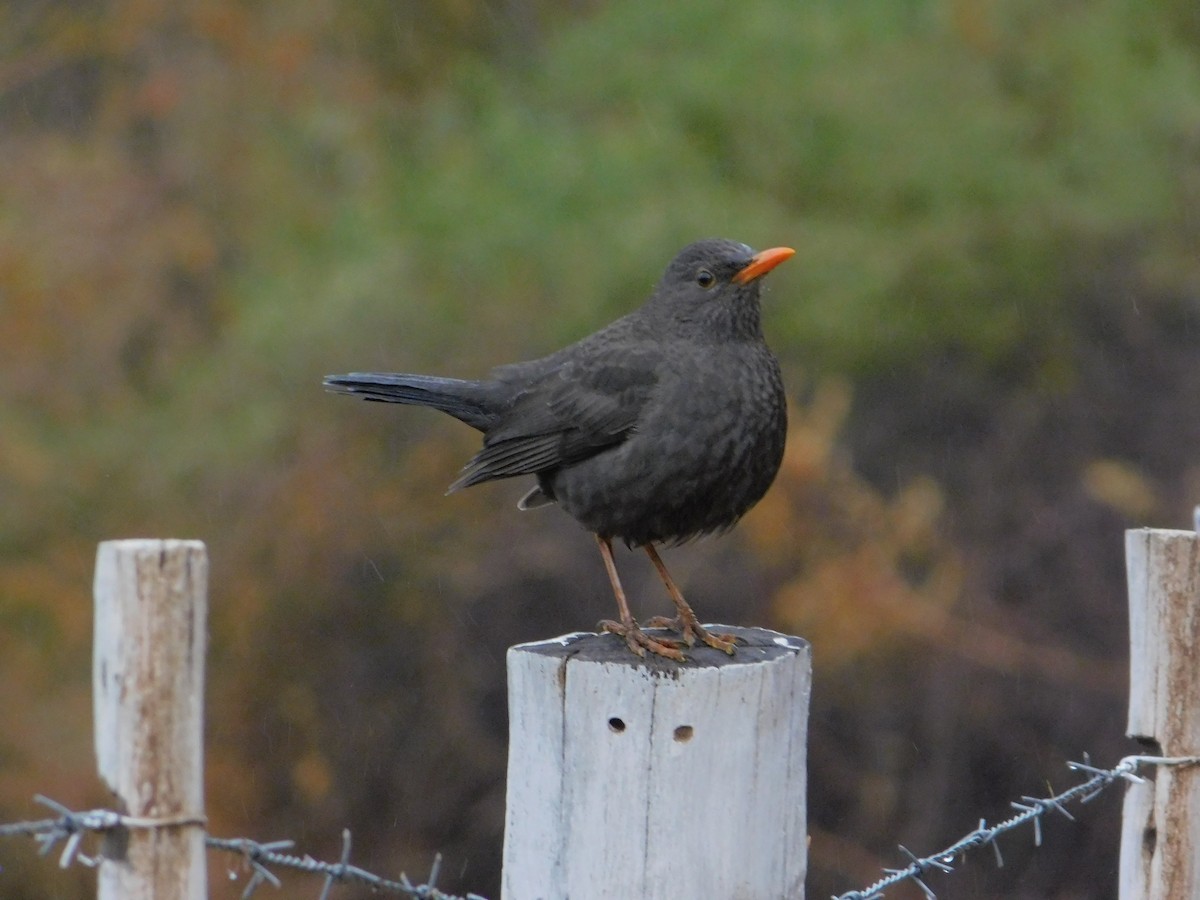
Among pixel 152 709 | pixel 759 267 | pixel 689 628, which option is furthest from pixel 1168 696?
pixel 152 709

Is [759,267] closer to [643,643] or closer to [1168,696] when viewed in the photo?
[643,643]

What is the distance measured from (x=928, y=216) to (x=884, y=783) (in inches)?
146

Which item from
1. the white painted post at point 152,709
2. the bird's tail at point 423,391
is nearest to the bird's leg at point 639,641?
the bird's tail at point 423,391

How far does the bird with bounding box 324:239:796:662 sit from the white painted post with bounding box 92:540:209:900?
1903 millimetres

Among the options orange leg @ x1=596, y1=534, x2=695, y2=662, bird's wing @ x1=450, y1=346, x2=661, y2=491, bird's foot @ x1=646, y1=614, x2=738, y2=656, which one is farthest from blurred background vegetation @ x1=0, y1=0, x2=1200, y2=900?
orange leg @ x1=596, y1=534, x2=695, y2=662

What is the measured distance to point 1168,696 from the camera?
3004 millimetres

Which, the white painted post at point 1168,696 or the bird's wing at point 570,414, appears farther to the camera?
the bird's wing at point 570,414

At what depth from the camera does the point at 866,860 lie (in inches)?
305

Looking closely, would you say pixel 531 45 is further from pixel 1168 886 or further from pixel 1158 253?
pixel 1168 886

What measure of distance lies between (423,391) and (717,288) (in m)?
1.03

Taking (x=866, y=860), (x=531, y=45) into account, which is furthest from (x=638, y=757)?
(x=531, y=45)

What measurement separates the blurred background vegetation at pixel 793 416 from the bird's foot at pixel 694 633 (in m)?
3.73

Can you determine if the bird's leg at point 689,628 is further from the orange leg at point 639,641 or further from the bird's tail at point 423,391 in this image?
the bird's tail at point 423,391

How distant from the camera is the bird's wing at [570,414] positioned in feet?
14.0
